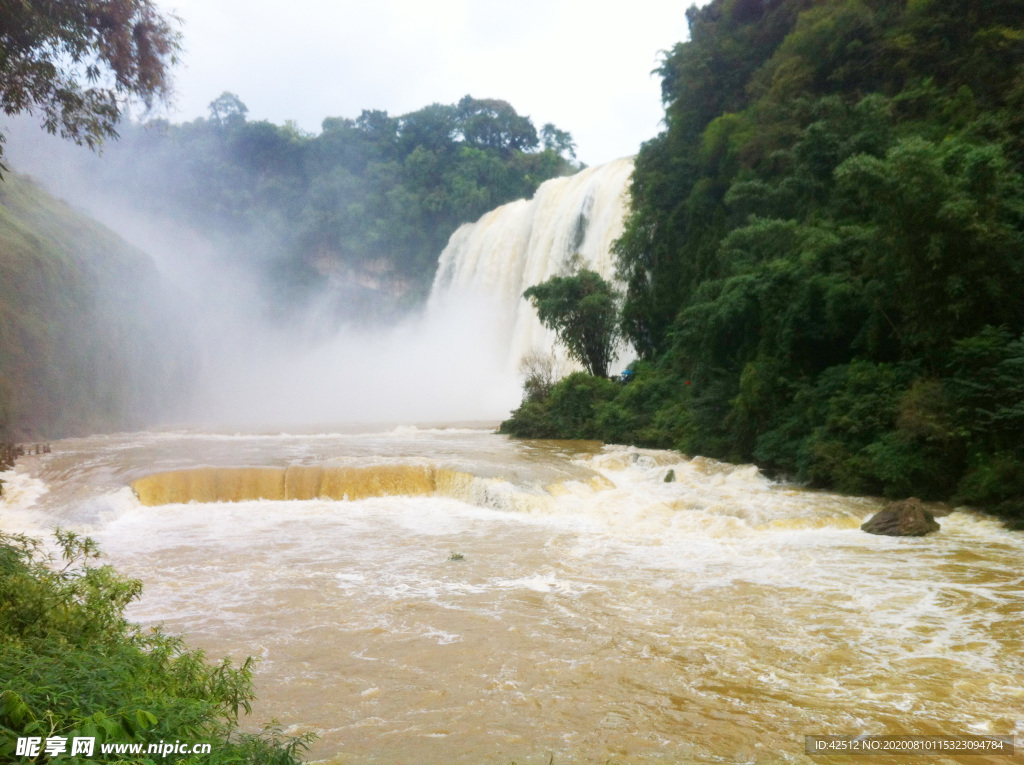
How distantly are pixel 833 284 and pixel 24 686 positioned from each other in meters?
13.8

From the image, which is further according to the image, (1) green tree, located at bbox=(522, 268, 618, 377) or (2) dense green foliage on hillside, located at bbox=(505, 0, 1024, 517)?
(1) green tree, located at bbox=(522, 268, 618, 377)

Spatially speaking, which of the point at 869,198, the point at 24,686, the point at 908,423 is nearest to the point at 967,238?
the point at 869,198

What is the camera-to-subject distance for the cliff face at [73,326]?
2038 cm

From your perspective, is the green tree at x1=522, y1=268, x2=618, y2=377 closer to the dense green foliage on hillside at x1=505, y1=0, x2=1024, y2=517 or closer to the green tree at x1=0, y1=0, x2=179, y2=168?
the dense green foliage on hillside at x1=505, y1=0, x2=1024, y2=517

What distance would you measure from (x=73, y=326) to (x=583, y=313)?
1564cm

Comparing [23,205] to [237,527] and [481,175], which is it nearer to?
[237,527]

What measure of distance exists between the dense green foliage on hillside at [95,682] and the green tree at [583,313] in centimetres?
2041

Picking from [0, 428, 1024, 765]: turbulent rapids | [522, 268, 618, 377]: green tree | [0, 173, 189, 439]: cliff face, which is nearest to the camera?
[0, 428, 1024, 765]: turbulent rapids

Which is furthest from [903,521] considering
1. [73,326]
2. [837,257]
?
[73,326]

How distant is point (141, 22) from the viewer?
6039mm

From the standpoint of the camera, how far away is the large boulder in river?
383 inches

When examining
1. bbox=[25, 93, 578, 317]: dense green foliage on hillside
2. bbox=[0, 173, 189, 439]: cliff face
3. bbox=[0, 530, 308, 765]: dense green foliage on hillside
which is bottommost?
bbox=[0, 530, 308, 765]: dense green foliage on hillside

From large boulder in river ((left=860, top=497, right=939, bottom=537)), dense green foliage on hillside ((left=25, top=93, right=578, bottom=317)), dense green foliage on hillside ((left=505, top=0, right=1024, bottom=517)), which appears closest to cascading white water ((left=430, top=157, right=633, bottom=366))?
dense green foliage on hillside ((left=505, top=0, right=1024, bottom=517))

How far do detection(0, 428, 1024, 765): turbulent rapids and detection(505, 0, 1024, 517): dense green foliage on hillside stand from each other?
136 cm
